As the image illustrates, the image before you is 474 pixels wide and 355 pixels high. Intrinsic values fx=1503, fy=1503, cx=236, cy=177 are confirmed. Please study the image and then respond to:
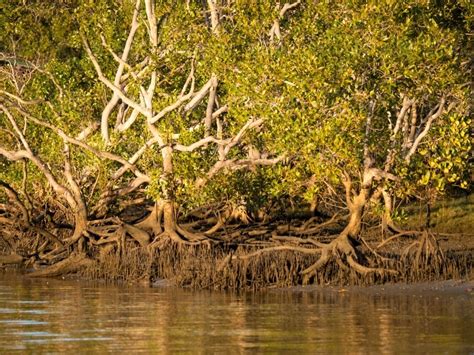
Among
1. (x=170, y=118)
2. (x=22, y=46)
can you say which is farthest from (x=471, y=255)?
(x=22, y=46)

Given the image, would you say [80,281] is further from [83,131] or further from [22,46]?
[22,46]

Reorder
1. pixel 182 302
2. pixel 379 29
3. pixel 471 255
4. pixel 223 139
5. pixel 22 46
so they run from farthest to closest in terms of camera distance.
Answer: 1. pixel 22 46
2. pixel 223 139
3. pixel 471 255
4. pixel 379 29
5. pixel 182 302

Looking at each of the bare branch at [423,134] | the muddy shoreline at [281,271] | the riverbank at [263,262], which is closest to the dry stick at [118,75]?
the riverbank at [263,262]

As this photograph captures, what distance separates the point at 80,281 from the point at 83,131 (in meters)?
4.75

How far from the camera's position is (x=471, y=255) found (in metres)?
23.5

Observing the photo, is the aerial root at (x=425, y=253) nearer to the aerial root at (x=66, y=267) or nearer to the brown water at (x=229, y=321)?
the brown water at (x=229, y=321)

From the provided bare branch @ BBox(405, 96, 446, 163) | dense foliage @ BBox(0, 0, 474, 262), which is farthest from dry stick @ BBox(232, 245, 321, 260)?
bare branch @ BBox(405, 96, 446, 163)

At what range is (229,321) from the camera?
668 inches

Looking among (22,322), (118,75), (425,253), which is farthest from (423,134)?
(22,322)

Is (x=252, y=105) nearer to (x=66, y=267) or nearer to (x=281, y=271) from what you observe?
(x=281, y=271)

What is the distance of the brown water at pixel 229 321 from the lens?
48.2 feet

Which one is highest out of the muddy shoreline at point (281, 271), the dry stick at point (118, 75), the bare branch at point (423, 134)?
the dry stick at point (118, 75)

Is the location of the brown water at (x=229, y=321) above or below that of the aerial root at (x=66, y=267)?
below

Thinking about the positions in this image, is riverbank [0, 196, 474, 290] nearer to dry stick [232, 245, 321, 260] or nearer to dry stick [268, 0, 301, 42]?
dry stick [232, 245, 321, 260]
